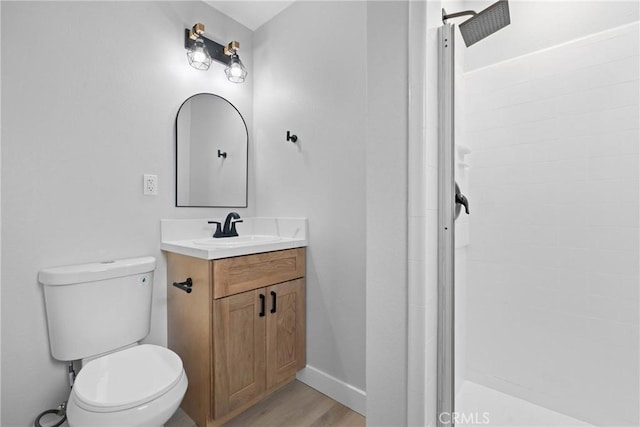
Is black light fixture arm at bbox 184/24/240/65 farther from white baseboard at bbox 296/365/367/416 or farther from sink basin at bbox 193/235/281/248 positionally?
white baseboard at bbox 296/365/367/416

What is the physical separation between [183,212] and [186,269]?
434 millimetres

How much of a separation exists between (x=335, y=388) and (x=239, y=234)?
1145 millimetres

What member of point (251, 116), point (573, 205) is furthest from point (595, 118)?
point (251, 116)

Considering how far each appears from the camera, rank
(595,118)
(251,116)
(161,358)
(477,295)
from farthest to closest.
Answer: (251,116) < (477,295) < (595,118) < (161,358)

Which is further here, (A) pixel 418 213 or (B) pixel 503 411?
(B) pixel 503 411

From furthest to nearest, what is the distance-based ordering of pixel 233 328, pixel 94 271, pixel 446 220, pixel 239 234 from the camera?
pixel 239 234
pixel 233 328
pixel 94 271
pixel 446 220

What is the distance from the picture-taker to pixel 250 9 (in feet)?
6.51

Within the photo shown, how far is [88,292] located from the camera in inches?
51.7

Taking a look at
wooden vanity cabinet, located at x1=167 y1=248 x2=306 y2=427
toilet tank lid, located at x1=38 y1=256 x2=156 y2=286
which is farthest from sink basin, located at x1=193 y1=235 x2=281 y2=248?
toilet tank lid, located at x1=38 y1=256 x2=156 y2=286

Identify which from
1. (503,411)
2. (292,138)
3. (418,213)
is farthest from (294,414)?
(292,138)

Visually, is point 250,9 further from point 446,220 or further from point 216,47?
point 446,220

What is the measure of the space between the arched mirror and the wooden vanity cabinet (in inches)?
18.0

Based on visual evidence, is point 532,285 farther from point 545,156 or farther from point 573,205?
point 545,156

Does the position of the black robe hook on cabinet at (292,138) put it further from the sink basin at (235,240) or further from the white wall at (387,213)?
the white wall at (387,213)
